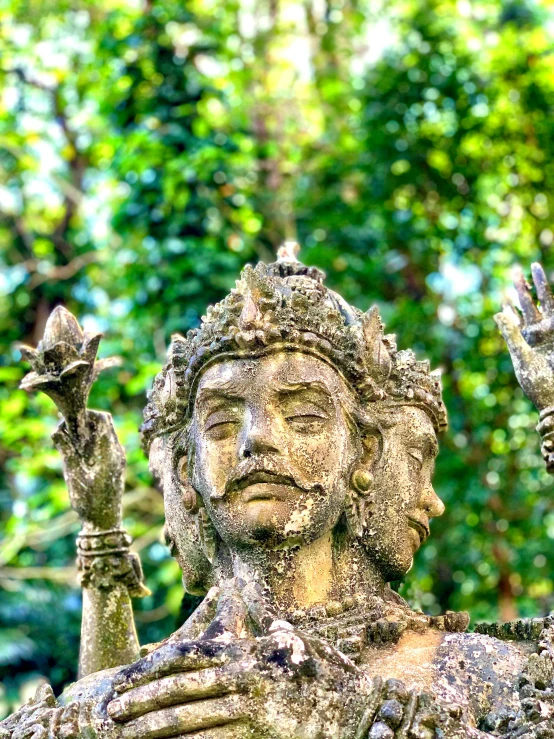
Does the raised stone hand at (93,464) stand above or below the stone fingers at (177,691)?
above

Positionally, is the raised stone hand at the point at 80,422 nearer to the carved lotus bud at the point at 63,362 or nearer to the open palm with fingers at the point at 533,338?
the carved lotus bud at the point at 63,362

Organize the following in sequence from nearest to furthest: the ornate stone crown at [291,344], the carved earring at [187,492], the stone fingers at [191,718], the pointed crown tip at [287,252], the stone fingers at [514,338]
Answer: the stone fingers at [191,718] < the ornate stone crown at [291,344] < the carved earring at [187,492] < the stone fingers at [514,338] < the pointed crown tip at [287,252]

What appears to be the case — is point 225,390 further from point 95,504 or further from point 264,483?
point 95,504

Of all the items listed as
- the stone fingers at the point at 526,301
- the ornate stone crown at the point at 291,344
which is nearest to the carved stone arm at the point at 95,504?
the ornate stone crown at the point at 291,344

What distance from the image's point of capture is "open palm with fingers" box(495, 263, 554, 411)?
18.4 ft

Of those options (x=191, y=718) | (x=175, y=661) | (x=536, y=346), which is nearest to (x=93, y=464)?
(x=175, y=661)

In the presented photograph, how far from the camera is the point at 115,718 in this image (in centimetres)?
411

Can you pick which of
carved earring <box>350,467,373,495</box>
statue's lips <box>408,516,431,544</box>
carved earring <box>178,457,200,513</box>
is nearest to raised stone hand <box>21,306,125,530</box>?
carved earring <box>178,457,200,513</box>

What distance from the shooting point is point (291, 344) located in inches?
201

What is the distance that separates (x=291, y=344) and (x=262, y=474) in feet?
2.14

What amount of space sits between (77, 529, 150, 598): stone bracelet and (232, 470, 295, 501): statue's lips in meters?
1.54

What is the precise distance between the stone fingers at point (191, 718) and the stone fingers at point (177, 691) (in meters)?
0.03

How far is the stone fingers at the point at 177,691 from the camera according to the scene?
13.3 ft

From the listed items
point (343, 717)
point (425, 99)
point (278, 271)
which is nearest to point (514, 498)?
point (425, 99)
